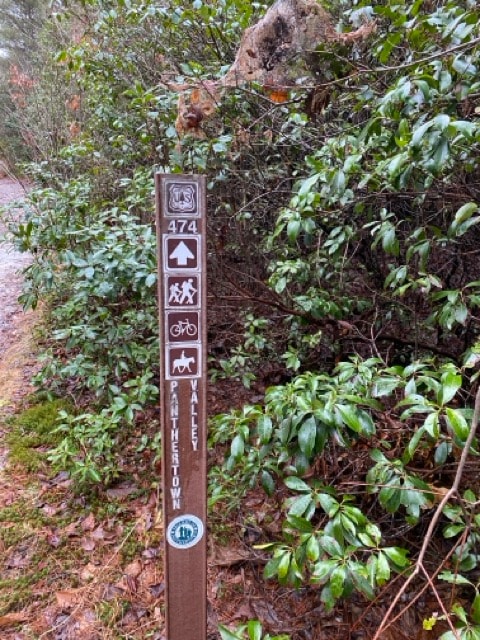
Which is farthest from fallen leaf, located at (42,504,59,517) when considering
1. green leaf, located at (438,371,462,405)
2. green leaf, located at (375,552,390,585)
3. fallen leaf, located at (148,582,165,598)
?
green leaf, located at (438,371,462,405)

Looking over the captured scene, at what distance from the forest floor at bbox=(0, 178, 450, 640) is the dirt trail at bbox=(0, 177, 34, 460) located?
52 cm

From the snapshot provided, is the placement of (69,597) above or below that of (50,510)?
below

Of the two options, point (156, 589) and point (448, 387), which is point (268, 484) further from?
point (156, 589)

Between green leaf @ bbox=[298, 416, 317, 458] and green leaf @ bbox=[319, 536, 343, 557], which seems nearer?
green leaf @ bbox=[319, 536, 343, 557]

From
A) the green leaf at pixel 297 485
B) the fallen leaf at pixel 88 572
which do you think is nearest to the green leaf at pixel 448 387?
the green leaf at pixel 297 485

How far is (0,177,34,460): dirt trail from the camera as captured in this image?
3.52m

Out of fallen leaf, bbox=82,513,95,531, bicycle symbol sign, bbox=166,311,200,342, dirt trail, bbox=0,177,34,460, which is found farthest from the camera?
dirt trail, bbox=0,177,34,460

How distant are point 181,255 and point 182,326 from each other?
0.79 ft

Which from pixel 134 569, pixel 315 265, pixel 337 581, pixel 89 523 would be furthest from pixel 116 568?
pixel 315 265

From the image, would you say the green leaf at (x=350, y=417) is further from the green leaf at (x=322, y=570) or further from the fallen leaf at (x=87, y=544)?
the fallen leaf at (x=87, y=544)

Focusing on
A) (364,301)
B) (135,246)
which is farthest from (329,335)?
(135,246)

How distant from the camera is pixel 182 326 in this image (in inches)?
56.2

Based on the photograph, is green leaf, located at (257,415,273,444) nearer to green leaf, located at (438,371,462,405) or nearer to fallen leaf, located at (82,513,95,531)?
green leaf, located at (438,371,462,405)

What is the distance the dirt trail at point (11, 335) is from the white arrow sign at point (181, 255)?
2204mm
